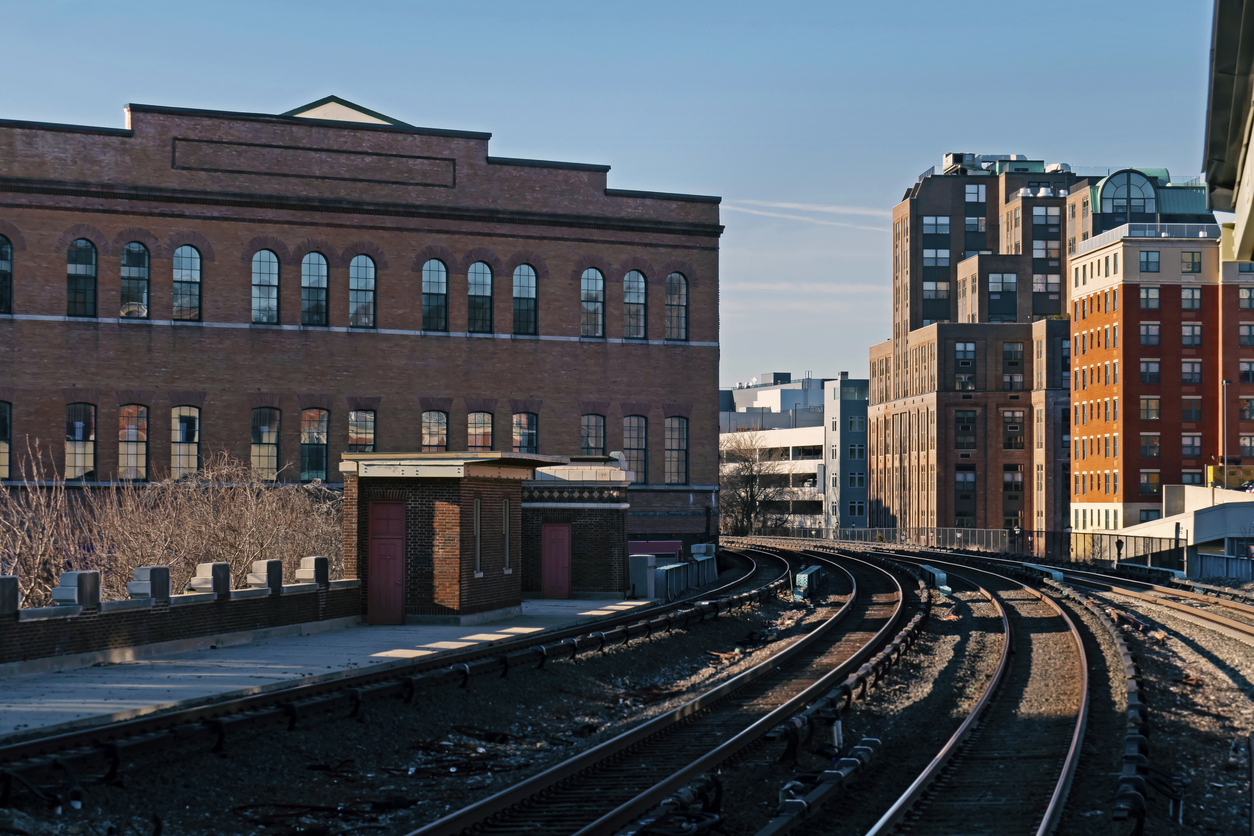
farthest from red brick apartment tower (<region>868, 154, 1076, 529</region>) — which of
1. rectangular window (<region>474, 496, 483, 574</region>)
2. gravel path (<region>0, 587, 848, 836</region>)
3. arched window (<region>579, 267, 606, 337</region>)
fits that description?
gravel path (<region>0, 587, 848, 836</region>)

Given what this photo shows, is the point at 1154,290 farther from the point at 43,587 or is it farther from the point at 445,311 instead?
the point at 43,587

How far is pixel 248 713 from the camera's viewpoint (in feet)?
47.9

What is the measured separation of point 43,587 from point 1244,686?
76.0ft

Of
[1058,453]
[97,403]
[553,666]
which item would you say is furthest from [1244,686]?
[1058,453]

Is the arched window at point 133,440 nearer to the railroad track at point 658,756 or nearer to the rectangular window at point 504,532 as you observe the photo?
the rectangular window at point 504,532

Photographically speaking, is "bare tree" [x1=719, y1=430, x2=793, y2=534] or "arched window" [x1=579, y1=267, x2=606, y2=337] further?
"bare tree" [x1=719, y1=430, x2=793, y2=534]

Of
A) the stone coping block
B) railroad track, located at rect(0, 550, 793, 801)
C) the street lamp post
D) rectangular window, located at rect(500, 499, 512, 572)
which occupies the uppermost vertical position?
the street lamp post

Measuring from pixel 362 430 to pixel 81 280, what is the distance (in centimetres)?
1087

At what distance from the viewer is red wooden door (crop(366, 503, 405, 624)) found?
26.3m

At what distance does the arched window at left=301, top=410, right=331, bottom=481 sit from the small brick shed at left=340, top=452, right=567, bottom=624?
20328mm

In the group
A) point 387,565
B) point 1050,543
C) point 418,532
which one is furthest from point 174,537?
point 1050,543

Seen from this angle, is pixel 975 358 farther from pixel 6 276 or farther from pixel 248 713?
pixel 248 713

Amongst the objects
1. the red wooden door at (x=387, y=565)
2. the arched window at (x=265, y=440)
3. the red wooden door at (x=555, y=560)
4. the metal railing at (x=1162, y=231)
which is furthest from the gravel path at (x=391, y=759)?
the metal railing at (x=1162, y=231)

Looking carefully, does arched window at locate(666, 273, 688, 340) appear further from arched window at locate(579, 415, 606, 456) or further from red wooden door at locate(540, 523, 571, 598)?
red wooden door at locate(540, 523, 571, 598)
